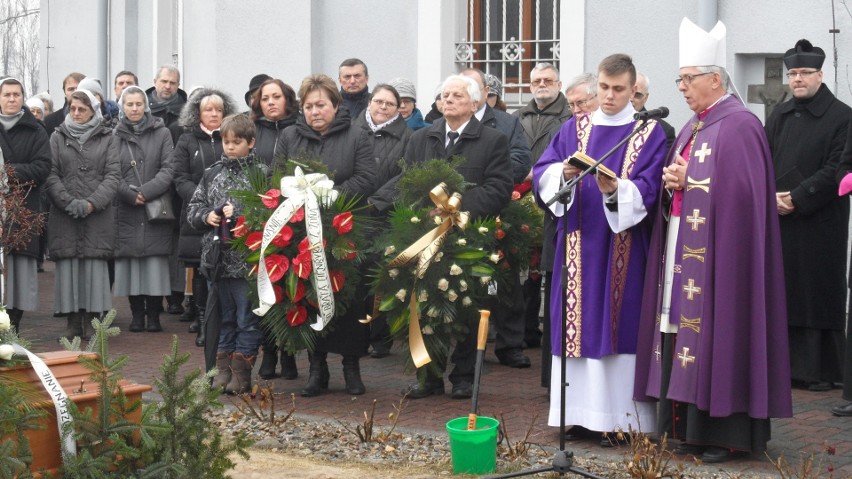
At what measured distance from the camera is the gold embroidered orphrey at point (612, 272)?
7035mm

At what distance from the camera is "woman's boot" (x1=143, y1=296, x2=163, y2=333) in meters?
11.4

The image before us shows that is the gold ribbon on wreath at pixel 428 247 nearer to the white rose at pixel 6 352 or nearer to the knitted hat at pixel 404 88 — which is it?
the knitted hat at pixel 404 88

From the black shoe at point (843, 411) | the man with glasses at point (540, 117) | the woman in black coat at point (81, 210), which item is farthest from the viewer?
the woman in black coat at point (81, 210)

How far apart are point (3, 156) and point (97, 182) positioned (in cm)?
84

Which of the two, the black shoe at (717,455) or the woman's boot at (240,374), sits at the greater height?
the woman's boot at (240,374)

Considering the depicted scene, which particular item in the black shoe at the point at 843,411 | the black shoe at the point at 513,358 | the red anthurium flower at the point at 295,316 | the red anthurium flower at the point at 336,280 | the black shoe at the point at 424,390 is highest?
the red anthurium flower at the point at 336,280

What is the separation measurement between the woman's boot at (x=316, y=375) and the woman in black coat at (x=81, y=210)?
3.02 metres

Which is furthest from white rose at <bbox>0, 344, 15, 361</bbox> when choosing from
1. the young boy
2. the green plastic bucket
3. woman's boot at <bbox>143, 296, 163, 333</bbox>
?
woman's boot at <bbox>143, 296, 163, 333</bbox>

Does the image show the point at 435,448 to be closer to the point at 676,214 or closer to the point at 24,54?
the point at 676,214

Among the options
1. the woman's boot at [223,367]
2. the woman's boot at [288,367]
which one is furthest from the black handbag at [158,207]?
the woman's boot at [223,367]

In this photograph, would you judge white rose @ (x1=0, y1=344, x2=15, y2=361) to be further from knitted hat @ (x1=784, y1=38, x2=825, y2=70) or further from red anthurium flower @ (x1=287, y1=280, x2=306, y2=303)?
knitted hat @ (x1=784, y1=38, x2=825, y2=70)

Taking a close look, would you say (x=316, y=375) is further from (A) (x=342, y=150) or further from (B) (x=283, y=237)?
(A) (x=342, y=150)

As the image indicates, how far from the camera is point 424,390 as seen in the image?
332 inches

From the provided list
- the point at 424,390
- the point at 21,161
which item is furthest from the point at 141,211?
the point at 424,390
